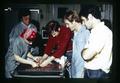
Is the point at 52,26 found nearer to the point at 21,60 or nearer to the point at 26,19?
the point at 26,19

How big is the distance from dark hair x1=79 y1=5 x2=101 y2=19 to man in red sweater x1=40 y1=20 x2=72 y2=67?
24cm

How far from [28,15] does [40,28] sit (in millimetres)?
189

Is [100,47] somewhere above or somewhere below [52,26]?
below

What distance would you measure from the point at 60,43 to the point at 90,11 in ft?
1.55

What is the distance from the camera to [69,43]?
214 inches

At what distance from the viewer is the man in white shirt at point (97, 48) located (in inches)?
214

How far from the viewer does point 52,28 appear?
17.8 feet

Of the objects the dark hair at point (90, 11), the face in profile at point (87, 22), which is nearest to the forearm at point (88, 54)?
the face in profile at point (87, 22)

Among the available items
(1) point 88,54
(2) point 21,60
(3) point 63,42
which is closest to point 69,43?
(3) point 63,42

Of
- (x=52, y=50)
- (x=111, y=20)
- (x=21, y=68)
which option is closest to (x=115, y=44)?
(x=111, y=20)

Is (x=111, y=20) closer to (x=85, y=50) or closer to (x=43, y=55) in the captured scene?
(x=85, y=50)

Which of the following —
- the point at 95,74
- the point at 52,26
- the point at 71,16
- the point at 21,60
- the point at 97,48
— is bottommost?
the point at 95,74

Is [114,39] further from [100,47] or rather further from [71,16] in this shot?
[71,16]

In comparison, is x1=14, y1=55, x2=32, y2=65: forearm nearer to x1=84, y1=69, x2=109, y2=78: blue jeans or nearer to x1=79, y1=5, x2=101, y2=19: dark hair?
x1=84, y1=69, x2=109, y2=78: blue jeans
